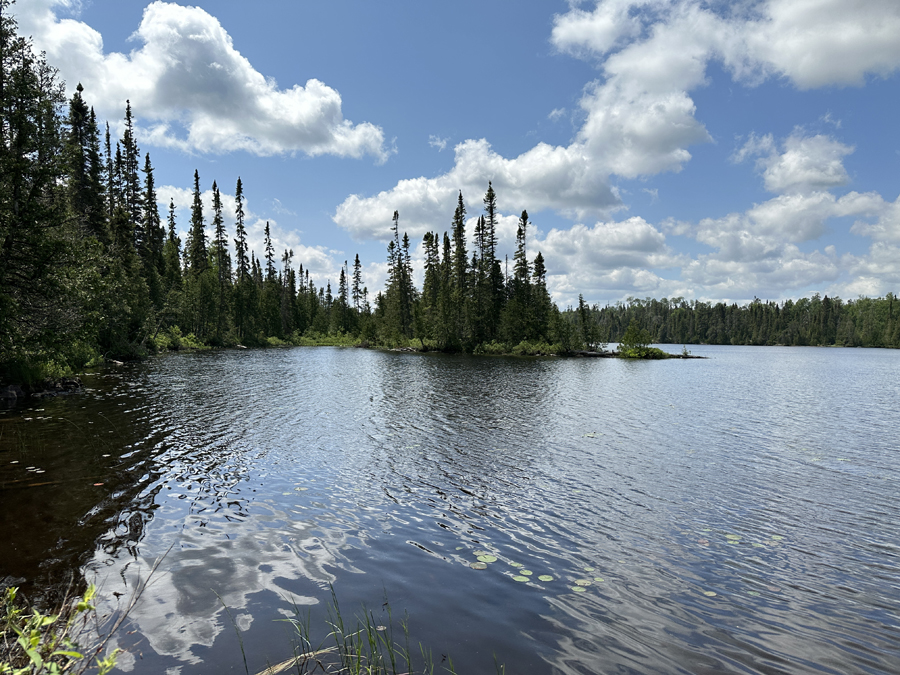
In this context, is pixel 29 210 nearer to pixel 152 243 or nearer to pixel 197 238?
pixel 152 243

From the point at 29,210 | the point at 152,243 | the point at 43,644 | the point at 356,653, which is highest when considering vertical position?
the point at 152,243

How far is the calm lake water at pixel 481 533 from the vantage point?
17.9 ft

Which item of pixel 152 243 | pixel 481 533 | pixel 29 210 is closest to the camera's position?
pixel 481 533

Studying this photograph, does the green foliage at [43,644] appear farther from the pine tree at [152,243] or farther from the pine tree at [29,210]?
the pine tree at [152,243]

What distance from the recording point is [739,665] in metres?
5.09

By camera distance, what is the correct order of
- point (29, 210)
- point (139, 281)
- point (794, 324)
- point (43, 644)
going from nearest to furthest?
1. point (43, 644)
2. point (29, 210)
3. point (139, 281)
4. point (794, 324)

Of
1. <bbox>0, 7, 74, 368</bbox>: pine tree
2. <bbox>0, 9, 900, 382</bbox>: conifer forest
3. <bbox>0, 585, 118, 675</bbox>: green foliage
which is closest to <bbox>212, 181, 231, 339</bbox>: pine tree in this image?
<bbox>0, 9, 900, 382</bbox>: conifer forest

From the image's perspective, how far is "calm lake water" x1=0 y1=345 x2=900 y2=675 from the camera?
→ 214 inches

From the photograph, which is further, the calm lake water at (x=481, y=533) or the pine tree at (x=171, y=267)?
the pine tree at (x=171, y=267)

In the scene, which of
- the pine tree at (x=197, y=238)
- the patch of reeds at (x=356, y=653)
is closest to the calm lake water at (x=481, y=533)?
→ the patch of reeds at (x=356, y=653)

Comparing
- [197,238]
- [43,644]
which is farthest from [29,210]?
[197,238]

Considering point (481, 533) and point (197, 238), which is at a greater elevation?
point (197, 238)

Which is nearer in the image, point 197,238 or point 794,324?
point 197,238

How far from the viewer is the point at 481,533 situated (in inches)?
335
